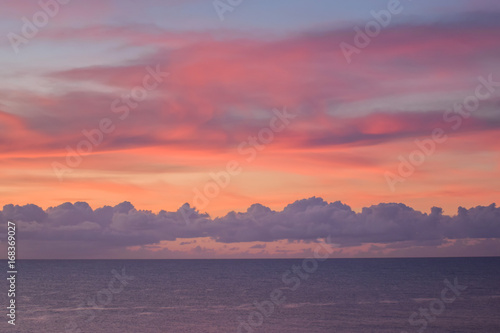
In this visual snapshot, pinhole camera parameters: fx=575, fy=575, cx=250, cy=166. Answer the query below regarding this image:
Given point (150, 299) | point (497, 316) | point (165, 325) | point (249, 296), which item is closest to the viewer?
point (165, 325)

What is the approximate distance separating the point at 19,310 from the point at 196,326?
29933 mm

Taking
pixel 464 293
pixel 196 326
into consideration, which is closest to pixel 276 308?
pixel 196 326

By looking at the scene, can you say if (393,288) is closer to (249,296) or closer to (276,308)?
(249,296)

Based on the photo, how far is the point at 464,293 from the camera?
11581 centimetres

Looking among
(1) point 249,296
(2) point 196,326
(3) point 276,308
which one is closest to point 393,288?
(1) point 249,296

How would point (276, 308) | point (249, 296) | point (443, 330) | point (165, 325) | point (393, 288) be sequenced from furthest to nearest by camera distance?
point (393, 288) < point (249, 296) < point (276, 308) < point (165, 325) < point (443, 330)

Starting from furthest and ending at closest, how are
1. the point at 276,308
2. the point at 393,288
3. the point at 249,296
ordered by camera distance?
the point at 393,288, the point at 249,296, the point at 276,308

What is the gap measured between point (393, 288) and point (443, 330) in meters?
65.5

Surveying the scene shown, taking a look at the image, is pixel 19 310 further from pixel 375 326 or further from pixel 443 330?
pixel 443 330

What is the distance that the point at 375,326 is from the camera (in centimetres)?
7138

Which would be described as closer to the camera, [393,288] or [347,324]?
[347,324]

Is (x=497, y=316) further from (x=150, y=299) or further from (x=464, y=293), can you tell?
(x=150, y=299)

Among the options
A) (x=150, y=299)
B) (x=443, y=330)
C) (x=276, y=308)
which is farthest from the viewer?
(x=150, y=299)

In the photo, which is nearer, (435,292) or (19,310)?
(19,310)
